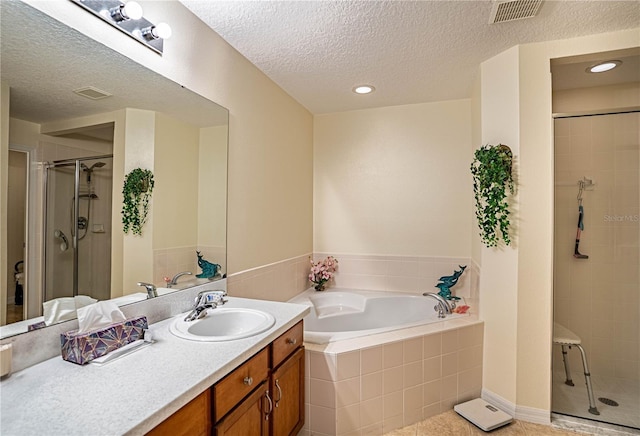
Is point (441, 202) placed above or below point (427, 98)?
below

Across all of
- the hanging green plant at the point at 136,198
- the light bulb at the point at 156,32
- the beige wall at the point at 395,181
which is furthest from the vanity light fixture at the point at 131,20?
the beige wall at the point at 395,181

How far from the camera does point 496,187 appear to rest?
2.15m

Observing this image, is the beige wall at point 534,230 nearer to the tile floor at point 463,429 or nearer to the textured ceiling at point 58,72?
the tile floor at point 463,429

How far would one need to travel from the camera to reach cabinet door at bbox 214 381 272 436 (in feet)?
3.63

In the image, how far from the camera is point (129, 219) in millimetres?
1433

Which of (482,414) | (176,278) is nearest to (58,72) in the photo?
(176,278)

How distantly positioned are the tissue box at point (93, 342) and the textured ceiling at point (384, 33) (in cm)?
159

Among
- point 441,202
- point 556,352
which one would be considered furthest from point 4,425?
point 441,202

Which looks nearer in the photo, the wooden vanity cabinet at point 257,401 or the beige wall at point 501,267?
the wooden vanity cabinet at point 257,401

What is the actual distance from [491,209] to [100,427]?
222cm

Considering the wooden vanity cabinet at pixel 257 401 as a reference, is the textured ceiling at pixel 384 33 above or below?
above

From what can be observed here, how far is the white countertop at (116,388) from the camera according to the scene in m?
0.75

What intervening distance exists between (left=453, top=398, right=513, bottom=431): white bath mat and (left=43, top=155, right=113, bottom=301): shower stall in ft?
7.19

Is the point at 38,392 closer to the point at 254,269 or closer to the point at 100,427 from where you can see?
the point at 100,427
